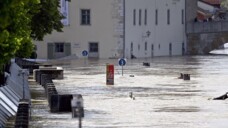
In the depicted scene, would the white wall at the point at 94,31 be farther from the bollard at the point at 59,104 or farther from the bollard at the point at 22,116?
the bollard at the point at 22,116

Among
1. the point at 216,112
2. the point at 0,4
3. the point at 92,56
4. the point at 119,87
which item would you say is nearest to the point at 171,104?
the point at 216,112

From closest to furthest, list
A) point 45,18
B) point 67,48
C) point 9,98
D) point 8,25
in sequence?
1. point 8,25
2. point 9,98
3. point 45,18
4. point 67,48

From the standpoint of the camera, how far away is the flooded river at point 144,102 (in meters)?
31.9

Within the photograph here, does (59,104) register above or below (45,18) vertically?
below

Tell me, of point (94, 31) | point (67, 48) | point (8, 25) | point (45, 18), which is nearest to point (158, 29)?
point (94, 31)

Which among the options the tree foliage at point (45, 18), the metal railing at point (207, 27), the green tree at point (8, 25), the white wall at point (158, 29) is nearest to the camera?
the green tree at point (8, 25)

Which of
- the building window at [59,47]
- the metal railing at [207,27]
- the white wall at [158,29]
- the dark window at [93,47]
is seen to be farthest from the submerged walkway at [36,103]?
the metal railing at [207,27]

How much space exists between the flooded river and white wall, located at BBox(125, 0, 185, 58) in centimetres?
3513

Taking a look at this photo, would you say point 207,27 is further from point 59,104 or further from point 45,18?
point 59,104

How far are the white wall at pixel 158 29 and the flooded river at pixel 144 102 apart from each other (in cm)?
3513

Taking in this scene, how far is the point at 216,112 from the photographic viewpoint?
35.6 metres

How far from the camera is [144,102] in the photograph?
4112 centimetres

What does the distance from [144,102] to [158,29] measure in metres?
68.2

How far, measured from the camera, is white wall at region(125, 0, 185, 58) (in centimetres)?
10231
